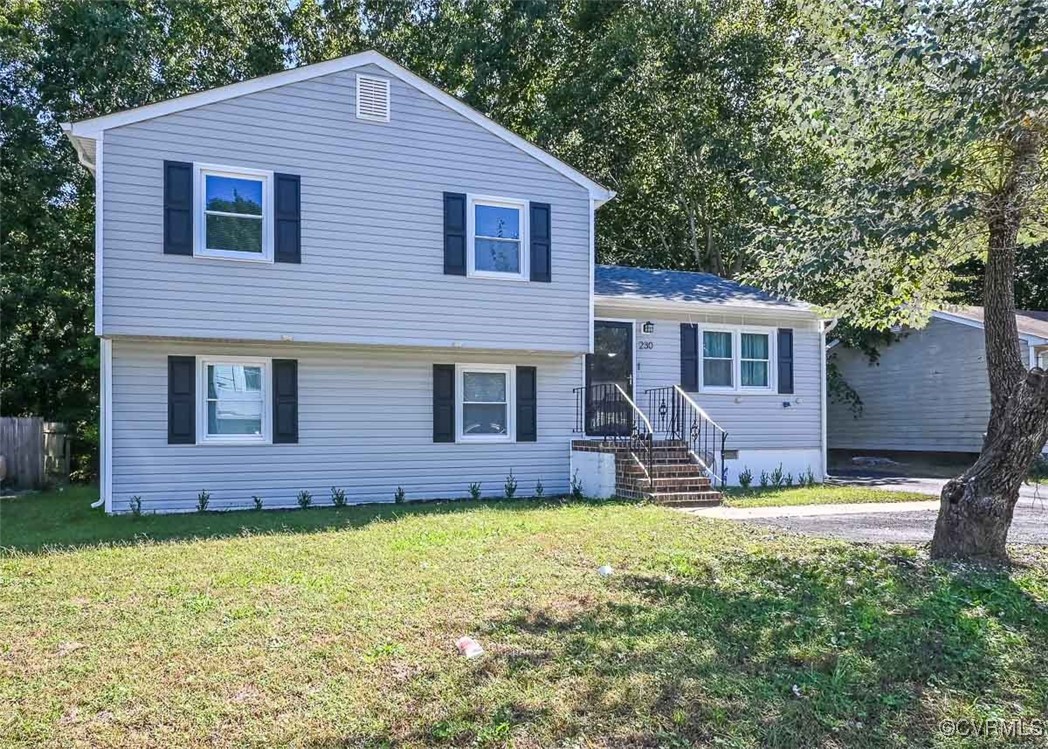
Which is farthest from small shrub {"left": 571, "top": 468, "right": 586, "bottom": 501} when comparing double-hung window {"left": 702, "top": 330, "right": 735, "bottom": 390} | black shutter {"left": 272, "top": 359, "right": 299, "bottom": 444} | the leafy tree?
the leafy tree

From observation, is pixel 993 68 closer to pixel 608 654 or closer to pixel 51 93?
pixel 608 654

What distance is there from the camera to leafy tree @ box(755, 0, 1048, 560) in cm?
625

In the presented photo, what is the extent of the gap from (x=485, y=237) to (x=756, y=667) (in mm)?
8962

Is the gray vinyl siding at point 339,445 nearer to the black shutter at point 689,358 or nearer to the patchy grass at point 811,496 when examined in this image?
the black shutter at point 689,358

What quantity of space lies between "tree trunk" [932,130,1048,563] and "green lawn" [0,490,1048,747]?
42 centimetres

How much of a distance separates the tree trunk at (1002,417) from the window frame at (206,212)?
28.6 ft

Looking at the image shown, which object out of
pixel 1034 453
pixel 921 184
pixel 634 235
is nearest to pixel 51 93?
pixel 634 235

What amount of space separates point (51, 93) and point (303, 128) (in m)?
11.2

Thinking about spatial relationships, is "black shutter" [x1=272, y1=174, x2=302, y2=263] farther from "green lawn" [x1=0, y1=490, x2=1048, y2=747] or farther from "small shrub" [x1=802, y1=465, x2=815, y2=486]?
"small shrub" [x1=802, y1=465, x2=815, y2=486]

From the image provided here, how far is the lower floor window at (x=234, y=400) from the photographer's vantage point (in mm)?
10961

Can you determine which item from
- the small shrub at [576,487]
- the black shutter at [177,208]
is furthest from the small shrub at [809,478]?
the black shutter at [177,208]

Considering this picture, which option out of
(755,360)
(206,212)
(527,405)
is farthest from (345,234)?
(755,360)

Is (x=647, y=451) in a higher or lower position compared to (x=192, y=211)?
lower

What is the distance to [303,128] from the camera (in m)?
11.1
